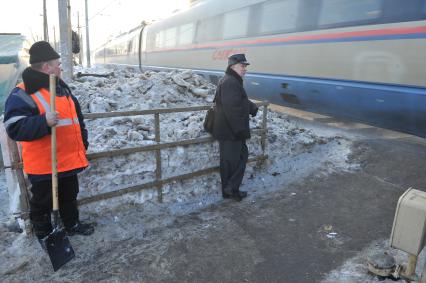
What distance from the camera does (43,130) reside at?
284 centimetres

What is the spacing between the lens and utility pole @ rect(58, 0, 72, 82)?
24.0ft

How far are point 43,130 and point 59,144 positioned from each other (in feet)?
0.91

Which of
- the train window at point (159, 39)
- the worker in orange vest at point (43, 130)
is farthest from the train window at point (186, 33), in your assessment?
the worker in orange vest at point (43, 130)

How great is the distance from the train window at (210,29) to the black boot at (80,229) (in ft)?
23.8

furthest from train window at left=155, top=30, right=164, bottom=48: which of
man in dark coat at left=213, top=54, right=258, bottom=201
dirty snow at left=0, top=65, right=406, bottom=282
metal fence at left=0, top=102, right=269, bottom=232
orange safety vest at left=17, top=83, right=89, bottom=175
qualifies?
orange safety vest at left=17, top=83, right=89, bottom=175

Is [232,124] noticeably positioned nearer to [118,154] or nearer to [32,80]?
[118,154]

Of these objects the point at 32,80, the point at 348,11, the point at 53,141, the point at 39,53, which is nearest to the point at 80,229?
the point at 53,141

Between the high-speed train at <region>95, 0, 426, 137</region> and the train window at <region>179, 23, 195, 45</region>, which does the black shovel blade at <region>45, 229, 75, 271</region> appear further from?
the train window at <region>179, 23, 195, 45</region>

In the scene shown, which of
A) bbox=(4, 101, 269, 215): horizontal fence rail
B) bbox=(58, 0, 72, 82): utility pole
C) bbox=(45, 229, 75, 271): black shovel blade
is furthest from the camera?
bbox=(58, 0, 72, 82): utility pole

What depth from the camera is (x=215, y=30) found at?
9.95 metres

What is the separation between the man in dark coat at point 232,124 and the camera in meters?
4.22

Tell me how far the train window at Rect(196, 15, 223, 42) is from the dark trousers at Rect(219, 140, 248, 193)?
19.5 ft

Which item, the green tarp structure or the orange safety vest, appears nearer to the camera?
the orange safety vest

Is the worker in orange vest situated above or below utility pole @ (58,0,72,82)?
below
